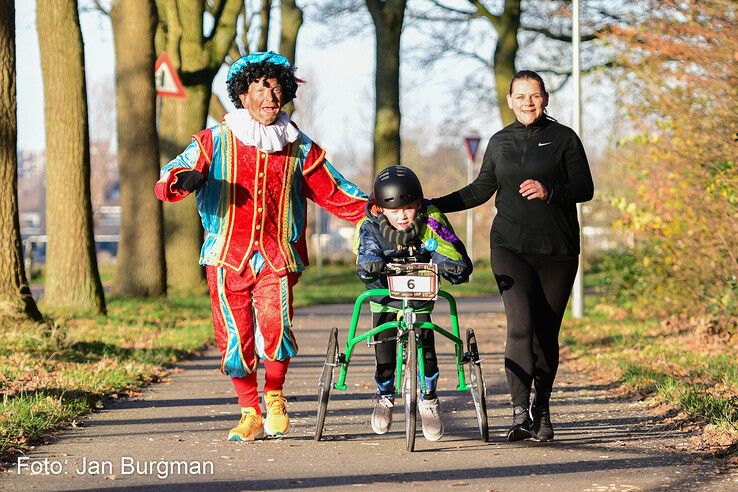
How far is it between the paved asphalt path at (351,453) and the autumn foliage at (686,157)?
13.1ft

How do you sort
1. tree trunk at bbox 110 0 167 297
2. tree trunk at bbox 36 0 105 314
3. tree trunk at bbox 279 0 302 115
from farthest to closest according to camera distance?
tree trunk at bbox 279 0 302 115, tree trunk at bbox 110 0 167 297, tree trunk at bbox 36 0 105 314

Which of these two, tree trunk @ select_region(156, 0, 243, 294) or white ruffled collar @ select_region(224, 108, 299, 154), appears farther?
tree trunk @ select_region(156, 0, 243, 294)

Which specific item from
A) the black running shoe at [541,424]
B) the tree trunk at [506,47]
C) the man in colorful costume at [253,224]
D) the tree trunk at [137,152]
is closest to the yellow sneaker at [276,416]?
the man in colorful costume at [253,224]

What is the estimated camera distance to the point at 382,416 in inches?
300

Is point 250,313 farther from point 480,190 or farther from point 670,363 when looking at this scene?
point 670,363

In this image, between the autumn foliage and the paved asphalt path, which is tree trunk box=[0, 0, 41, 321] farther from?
the autumn foliage

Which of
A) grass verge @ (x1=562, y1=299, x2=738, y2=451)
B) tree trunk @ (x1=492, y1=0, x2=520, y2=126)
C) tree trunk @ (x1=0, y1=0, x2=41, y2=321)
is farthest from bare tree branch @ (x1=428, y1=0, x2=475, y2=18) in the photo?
tree trunk @ (x1=0, y1=0, x2=41, y2=321)

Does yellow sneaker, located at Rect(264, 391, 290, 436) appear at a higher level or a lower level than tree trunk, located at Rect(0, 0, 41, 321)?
lower

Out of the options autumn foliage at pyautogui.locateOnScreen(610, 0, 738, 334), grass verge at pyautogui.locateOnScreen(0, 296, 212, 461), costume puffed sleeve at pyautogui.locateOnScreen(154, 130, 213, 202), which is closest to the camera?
costume puffed sleeve at pyautogui.locateOnScreen(154, 130, 213, 202)

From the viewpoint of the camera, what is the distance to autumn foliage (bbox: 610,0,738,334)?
42.8 feet

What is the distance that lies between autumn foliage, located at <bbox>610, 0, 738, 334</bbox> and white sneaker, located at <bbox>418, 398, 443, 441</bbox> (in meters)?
5.76

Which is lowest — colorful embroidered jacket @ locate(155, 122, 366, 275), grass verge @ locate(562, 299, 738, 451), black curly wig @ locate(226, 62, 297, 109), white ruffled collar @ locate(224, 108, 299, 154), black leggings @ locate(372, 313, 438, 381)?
grass verge @ locate(562, 299, 738, 451)

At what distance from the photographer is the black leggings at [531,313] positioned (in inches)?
302

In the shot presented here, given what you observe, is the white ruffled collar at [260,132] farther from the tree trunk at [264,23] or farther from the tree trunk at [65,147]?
the tree trunk at [264,23]
